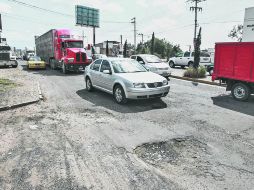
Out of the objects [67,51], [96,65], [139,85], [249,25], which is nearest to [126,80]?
[139,85]

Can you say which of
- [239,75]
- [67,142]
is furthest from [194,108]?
[67,142]

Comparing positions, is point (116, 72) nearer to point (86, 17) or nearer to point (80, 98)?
point (80, 98)

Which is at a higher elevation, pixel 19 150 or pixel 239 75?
pixel 239 75

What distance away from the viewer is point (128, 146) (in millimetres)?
5129

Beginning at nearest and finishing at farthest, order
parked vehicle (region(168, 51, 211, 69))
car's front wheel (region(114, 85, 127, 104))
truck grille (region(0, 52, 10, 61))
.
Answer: car's front wheel (region(114, 85, 127, 104)) → parked vehicle (region(168, 51, 211, 69)) → truck grille (region(0, 52, 10, 61))

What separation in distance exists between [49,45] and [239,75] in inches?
748

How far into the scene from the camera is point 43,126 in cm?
645

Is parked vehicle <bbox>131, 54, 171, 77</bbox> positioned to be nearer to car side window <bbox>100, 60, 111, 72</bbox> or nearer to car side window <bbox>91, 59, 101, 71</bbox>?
car side window <bbox>91, 59, 101, 71</bbox>

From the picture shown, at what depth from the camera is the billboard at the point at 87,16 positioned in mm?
49188

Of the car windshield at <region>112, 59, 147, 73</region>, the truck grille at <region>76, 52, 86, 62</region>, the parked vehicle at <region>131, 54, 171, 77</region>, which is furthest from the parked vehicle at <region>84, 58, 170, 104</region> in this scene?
the truck grille at <region>76, 52, 86, 62</region>

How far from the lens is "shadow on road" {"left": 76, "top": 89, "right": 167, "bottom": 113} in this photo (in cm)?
816

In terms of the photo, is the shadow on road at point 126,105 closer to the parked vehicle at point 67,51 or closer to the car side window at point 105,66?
the car side window at point 105,66

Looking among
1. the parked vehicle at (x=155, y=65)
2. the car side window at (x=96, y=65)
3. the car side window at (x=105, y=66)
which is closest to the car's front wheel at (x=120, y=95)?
the car side window at (x=105, y=66)

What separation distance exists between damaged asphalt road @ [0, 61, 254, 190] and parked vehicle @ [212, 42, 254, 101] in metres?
1.24
